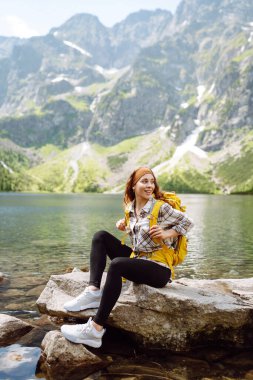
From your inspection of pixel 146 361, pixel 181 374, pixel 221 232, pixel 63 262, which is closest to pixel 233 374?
pixel 181 374

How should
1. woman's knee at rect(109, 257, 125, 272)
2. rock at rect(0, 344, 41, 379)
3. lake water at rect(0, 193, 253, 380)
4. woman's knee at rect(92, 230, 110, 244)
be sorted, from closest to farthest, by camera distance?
rock at rect(0, 344, 41, 379), woman's knee at rect(109, 257, 125, 272), lake water at rect(0, 193, 253, 380), woman's knee at rect(92, 230, 110, 244)

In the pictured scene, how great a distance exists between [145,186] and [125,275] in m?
2.64

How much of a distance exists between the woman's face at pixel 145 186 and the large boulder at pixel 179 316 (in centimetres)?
270

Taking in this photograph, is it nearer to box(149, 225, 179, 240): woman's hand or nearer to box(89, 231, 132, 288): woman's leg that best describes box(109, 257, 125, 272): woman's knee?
box(89, 231, 132, 288): woman's leg

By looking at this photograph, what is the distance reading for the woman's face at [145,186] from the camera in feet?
36.5

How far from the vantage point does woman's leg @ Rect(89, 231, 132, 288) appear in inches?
433

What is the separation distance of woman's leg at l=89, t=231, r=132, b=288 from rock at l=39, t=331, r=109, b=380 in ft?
5.84

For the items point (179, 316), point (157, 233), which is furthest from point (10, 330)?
point (157, 233)

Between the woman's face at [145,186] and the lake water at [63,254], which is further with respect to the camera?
the lake water at [63,254]

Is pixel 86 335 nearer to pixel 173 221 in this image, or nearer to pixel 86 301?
pixel 86 301

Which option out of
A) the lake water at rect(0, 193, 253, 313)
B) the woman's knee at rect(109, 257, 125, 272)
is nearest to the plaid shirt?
the woman's knee at rect(109, 257, 125, 272)

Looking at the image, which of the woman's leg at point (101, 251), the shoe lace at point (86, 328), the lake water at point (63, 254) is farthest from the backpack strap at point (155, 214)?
the lake water at point (63, 254)

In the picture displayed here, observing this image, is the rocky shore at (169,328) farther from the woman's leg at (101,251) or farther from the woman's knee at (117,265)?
the woman's knee at (117,265)

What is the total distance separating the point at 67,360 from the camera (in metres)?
10.1
